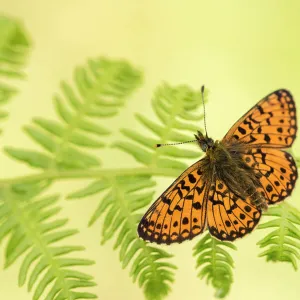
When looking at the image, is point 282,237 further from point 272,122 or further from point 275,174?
point 272,122

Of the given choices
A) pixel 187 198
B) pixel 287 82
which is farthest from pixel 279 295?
pixel 187 198

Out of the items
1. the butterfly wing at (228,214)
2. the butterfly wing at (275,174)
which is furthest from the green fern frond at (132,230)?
the butterfly wing at (275,174)

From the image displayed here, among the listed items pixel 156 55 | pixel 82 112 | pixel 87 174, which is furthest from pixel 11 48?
pixel 156 55

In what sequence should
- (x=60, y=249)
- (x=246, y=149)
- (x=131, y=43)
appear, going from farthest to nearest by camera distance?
1. (x=131, y=43)
2. (x=246, y=149)
3. (x=60, y=249)

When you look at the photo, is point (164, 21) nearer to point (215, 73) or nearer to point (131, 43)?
point (131, 43)

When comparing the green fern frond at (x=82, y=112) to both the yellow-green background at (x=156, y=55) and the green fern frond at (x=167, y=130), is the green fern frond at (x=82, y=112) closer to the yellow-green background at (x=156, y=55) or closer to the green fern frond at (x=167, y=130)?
the green fern frond at (x=167, y=130)

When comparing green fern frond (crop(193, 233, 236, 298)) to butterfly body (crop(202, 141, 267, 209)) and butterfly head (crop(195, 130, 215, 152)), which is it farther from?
butterfly head (crop(195, 130, 215, 152))
